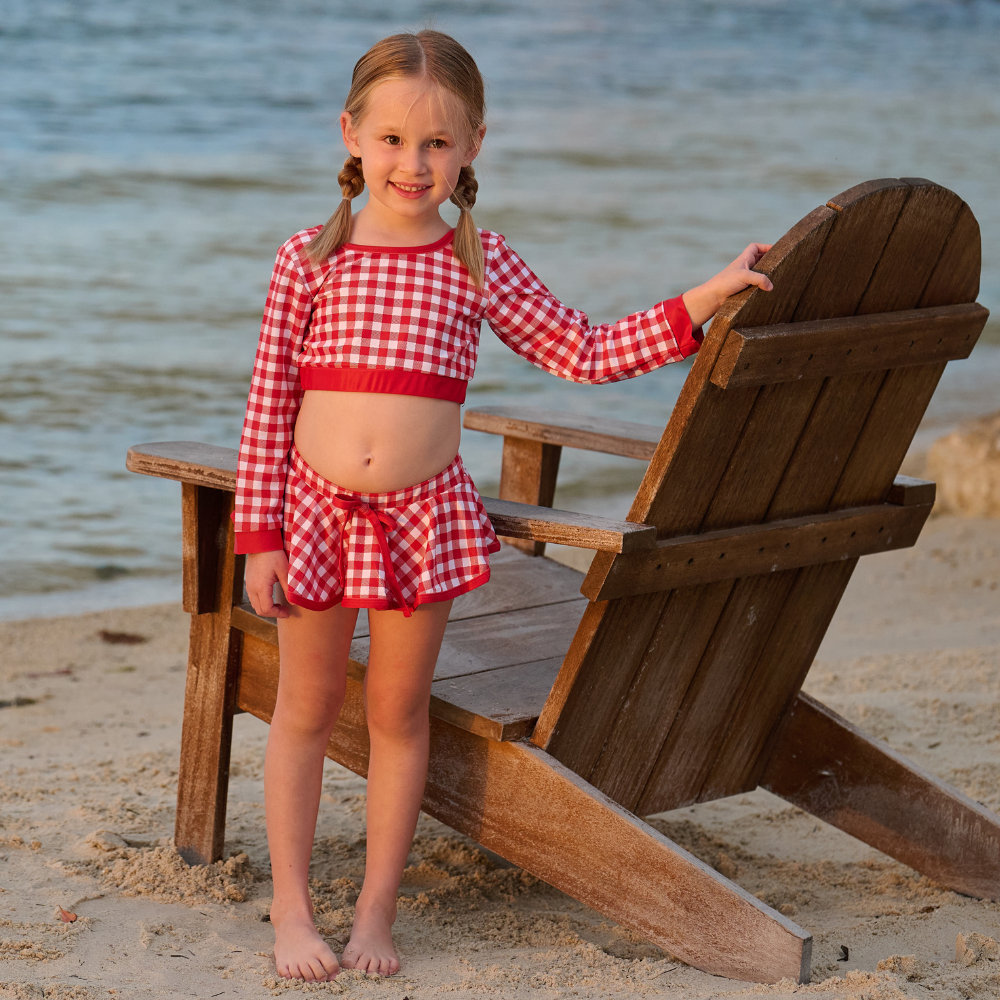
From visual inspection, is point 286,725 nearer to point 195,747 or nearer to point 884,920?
point 195,747

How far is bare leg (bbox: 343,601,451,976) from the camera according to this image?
2373 mm

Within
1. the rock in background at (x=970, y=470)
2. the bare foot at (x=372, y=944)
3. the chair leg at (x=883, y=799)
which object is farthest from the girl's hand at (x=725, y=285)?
the rock in background at (x=970, y=470)

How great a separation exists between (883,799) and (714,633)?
25.7 inches

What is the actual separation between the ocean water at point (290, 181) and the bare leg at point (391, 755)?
1.18m

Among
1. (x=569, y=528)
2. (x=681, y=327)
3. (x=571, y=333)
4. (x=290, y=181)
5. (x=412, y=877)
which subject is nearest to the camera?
(x=569, y=528)

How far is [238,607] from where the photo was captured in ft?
9.15

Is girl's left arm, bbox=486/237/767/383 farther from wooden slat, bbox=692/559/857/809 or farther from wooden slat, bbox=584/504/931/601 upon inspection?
wooden slat, bbox=692/559/857/809

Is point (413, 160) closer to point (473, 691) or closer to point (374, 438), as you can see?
point (374, 438)

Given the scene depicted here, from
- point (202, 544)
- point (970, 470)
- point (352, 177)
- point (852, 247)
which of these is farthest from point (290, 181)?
point (852, 247)

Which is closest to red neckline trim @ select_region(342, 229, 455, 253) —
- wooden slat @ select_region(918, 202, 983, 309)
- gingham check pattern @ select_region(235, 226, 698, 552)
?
gingham check pattern @ select_region(235, 226, 698, 552)

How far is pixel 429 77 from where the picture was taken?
224cm

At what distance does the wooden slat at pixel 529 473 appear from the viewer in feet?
11.5

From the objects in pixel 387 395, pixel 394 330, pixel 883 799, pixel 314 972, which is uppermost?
pixel 394 330

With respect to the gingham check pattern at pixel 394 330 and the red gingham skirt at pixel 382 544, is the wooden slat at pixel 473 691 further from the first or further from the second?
the gingham check pattern at pixel 394 330
